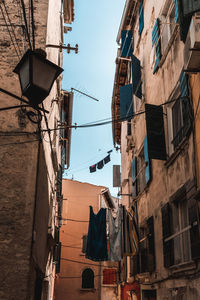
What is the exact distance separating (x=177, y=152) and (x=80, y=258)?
25985 millimetres

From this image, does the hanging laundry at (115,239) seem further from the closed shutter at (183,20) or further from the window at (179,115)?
the closed shutter at (183,20)

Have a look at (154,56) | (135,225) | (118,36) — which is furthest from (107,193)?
(154,56)

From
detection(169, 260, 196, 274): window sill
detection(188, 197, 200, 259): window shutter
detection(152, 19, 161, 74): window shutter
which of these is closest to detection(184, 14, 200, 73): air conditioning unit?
detection(188, 197, 200, 259): window shutter

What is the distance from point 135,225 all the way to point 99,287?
20.2 metres

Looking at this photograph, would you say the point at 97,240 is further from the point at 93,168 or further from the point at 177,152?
the point at 93,168

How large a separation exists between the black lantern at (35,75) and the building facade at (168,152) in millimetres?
2431

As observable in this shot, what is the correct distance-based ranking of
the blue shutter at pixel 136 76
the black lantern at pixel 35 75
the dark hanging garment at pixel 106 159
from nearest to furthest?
the black lantern at pixel 35 75, the blue shutter at pixel 136 76, the dark hanging garment at pixel 106 159

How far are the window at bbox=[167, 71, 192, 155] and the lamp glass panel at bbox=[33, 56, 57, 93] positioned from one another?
3.56 metres

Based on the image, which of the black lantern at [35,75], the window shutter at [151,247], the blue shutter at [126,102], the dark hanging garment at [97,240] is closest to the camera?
the black lantern at [35,75]

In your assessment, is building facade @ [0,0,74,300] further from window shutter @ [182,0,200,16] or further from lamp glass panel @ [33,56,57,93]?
window shutter @ [182,0,200,16]

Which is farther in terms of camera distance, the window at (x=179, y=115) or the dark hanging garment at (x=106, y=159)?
the dark hanging garment at (x=106, y=159)

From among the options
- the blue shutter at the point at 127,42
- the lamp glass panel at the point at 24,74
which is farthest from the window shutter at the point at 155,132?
the blue shutter at the point at 127,42

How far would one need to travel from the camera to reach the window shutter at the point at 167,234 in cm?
863

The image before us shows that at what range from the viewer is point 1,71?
32.4ft
